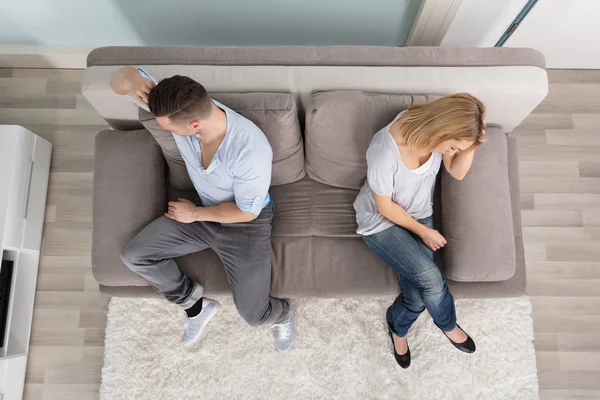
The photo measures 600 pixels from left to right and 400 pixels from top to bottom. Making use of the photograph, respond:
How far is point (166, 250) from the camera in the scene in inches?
76.9

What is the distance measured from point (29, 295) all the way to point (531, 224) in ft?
9.05

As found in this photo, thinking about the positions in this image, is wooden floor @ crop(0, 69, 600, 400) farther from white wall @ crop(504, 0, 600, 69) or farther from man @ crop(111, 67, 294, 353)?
man @ crop(111, 67, 294, 353)

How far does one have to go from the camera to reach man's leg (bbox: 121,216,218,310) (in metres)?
1.92

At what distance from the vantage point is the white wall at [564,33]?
2096 millimetres

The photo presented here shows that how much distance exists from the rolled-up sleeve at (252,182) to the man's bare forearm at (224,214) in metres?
0.03

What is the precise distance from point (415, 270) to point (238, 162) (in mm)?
844

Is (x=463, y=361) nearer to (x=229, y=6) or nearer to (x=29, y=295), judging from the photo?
(x=229, y=6)

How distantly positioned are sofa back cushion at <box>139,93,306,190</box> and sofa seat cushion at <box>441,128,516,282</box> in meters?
0.69

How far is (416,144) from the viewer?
5.34 ft

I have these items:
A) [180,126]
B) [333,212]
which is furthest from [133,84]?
[333,212]

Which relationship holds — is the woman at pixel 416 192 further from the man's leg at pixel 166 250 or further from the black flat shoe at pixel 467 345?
the man's leg at pixel 166 250

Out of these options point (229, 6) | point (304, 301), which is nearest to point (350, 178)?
point (304, 301)

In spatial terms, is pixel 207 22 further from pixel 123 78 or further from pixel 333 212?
pixel 333 212

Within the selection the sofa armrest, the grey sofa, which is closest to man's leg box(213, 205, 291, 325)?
the grey sofa
